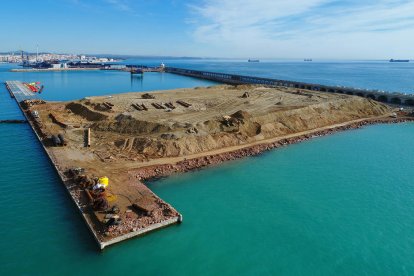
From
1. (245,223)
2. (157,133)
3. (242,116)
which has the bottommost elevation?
(245,223)

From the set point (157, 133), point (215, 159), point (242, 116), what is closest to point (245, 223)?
point (215, 159)

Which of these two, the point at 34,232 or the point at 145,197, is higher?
the point at 145,197

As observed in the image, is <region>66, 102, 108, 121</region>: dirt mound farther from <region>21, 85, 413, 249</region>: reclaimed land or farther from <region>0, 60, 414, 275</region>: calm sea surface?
<region>0, 60, 414, 275</region>: calm sea surface

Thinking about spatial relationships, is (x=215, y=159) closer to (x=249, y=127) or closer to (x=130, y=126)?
(x=249, y=127)

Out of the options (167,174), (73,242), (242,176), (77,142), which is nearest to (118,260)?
(73,242)

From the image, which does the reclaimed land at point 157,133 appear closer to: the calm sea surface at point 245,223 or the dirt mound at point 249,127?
the dirt mound at point 249,127

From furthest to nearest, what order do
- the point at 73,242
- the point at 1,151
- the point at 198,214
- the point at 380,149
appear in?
the point at 380,149 < the point at 1,151 < the point at 198,214 < the point at 73,242

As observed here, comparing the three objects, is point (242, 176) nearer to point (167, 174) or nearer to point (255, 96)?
point (167, 174)
